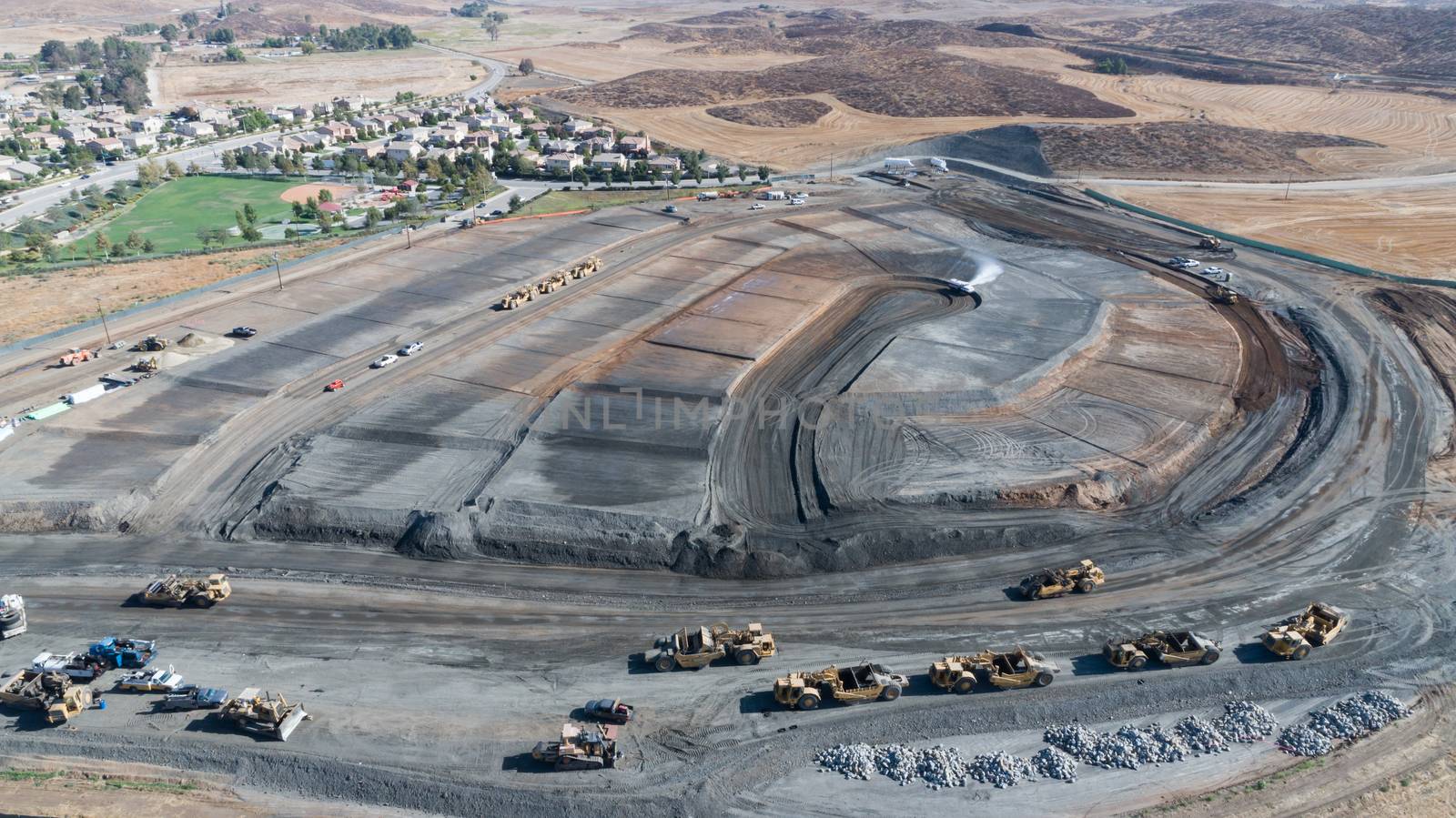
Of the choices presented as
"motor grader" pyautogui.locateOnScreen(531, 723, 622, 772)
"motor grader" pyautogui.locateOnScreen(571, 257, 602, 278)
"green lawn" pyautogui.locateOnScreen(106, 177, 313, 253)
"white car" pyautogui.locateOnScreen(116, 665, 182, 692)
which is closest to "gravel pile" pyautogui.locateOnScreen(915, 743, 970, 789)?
"motor grader" pyautogui.locateOnScreen(531, 723, 622, 772)

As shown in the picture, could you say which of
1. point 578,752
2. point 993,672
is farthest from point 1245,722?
point 578,752

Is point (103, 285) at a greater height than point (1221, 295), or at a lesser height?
lesser

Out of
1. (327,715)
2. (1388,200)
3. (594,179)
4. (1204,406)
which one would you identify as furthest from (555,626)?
→ (1388,200)

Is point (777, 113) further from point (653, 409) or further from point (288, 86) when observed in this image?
point (288, 86)

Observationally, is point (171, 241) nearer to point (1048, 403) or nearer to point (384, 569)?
point (384, 569)

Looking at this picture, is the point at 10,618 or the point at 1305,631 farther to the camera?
the point at 10,618

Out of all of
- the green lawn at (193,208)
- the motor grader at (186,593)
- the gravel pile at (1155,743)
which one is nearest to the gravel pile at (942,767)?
the gravel pile at (1155,743)

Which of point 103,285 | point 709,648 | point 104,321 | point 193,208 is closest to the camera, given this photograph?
point 709,648

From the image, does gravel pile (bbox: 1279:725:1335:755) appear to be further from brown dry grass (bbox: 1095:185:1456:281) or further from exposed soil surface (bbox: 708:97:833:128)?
exposed soil surface (bbox: 708:97:833:128)
